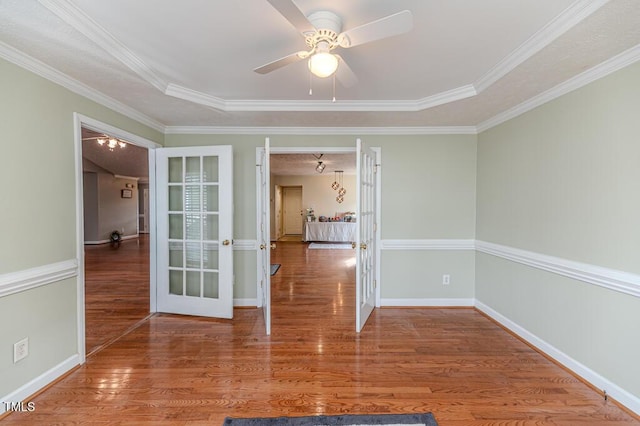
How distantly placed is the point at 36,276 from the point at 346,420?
2.29 meters

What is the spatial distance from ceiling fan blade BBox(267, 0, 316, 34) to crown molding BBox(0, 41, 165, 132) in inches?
70.9

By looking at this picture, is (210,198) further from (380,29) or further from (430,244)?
(430,244)

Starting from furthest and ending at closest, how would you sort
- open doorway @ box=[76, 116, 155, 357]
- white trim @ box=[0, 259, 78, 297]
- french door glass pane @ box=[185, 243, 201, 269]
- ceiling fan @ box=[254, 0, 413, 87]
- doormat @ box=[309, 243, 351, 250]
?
doormat @ box=[309, 243, 351, 250]
french door glass pane @ box=[185, 243, 201, 269]
open doorway @ box=[76, 116, 155, 357]
white trim @ box=[0, 259, 78, 297]
ceiling fan @ box=[254, 0, 413, 87]

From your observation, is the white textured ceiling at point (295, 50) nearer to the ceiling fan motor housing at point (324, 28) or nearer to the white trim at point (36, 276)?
the ceiling fan motor housing at point (324, 28)

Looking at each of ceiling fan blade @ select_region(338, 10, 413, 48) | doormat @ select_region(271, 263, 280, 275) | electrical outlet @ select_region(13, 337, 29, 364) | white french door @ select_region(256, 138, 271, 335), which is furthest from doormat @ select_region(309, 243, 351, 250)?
ceiling fan blade @ select_region(338, 10, 413, 48)

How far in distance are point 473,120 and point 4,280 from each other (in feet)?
14.1

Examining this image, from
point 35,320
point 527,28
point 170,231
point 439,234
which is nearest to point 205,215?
point 170,231

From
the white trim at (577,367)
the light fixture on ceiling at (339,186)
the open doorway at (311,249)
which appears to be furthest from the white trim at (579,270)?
the light fixture on ceiling at (339,186)

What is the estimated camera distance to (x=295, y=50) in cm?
205

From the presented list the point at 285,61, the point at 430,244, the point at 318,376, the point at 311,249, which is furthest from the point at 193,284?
the point at 311,249

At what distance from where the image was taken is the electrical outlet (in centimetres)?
186

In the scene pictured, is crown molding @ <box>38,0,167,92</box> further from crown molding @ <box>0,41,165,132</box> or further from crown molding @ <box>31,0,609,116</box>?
crown molding @ <box>0,41,165,132</box>

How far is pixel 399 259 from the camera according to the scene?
12.0ft

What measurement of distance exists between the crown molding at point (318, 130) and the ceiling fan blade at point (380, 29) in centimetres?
199
